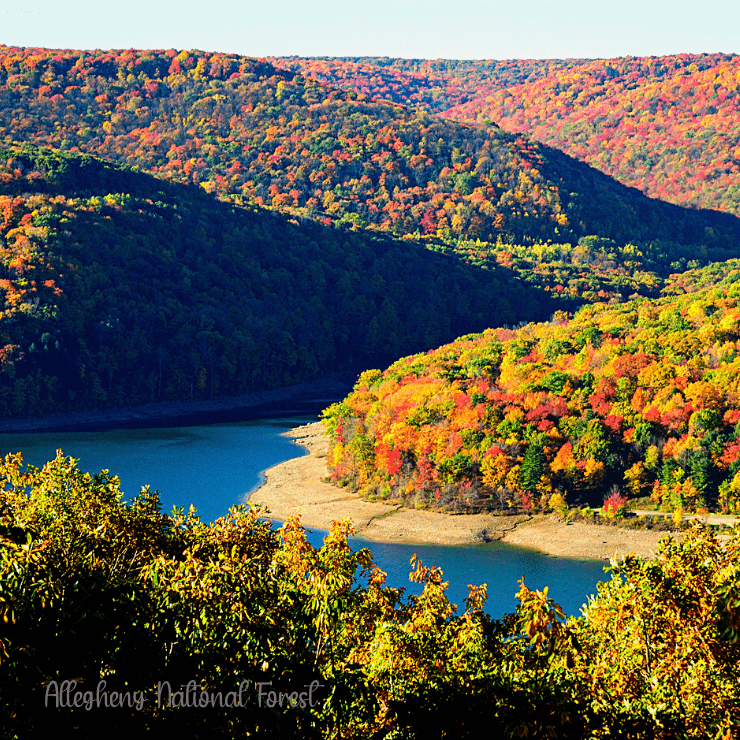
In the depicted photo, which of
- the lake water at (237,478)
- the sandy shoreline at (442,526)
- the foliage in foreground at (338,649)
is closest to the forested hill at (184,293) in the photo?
the lake water at (237,478)

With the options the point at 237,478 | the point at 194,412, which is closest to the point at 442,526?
the point at 237,478

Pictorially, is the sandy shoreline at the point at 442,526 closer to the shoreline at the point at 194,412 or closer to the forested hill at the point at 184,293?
the shoreline at the point at 194,412

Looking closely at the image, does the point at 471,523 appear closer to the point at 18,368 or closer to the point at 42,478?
the point at 42,478

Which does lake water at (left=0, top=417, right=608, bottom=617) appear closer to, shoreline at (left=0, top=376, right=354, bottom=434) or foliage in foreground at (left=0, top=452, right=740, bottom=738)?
shoreline at (left=0, top=376, right=354, bottom=434)

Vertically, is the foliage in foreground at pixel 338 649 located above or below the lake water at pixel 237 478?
above

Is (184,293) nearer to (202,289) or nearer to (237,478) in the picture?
(202,289)

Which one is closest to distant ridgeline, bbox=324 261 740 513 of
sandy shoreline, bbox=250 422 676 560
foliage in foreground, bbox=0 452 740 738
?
sandy shoreline, bbox=250 422 676 560
